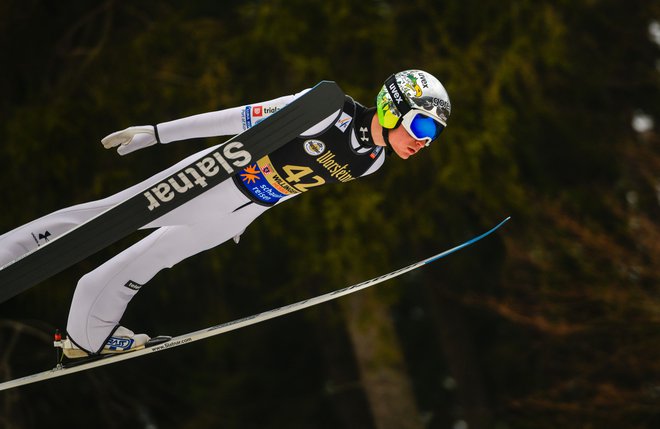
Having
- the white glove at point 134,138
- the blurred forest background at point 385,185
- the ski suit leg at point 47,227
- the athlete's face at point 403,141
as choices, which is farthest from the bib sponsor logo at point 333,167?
the blurred forest background at point 385,185

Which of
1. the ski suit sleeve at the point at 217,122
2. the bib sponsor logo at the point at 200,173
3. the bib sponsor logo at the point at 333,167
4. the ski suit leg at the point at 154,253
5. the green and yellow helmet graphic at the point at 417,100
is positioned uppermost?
the ski suit sleeve at the point at 217,122

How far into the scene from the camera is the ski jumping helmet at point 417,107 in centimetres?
360

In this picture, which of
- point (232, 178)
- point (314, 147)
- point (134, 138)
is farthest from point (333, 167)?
point (134, 138)

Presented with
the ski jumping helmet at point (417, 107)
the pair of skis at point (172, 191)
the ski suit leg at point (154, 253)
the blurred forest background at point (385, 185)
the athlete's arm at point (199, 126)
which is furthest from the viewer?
the blurred forest background at point (385, 185)

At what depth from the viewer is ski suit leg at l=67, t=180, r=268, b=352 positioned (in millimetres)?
3852

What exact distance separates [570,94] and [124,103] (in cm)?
479

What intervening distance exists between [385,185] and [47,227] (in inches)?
149

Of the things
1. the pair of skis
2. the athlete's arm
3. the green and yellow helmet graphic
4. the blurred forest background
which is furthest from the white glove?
the blurred forest background

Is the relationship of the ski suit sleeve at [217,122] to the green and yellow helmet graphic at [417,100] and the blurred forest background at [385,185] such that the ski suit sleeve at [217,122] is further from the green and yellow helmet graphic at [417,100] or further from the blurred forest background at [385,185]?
the blurred forest background at [385,185]

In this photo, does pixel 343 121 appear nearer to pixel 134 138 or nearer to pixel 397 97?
pixel 397 97

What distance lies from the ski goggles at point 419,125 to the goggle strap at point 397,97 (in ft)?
0.07

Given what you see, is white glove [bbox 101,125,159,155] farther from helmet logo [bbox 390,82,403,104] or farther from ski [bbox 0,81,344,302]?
helmet logo [bbox 390,82,403,104]

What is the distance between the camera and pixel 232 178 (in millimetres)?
3812

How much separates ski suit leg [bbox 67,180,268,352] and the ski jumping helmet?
699mm
